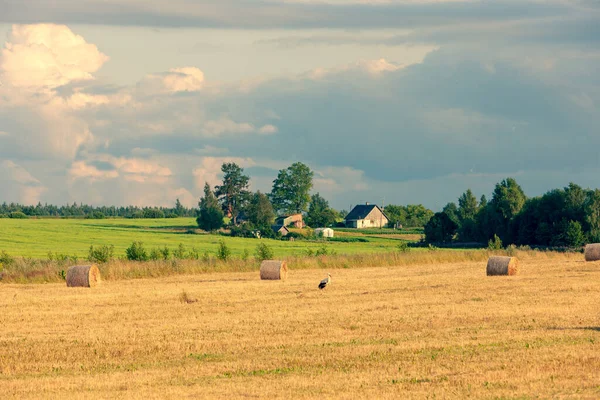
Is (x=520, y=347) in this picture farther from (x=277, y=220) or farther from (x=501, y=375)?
(x=277, y=220)

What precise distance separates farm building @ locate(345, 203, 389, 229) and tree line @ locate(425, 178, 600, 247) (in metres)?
60.9

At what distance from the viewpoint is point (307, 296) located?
30.9 metres

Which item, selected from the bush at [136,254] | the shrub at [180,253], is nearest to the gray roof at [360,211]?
the shrub at [180,253]

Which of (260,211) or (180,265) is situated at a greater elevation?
(260,211)

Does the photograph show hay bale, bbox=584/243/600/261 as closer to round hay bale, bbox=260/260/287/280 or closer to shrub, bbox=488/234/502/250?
shrub, bbox=488/234/502/250

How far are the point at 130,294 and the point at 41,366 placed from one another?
15.1 m

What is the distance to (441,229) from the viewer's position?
305 ft

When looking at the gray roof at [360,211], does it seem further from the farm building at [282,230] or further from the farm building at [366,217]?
the farm building at [282,230]

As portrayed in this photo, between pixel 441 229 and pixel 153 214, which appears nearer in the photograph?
pixel 441 229

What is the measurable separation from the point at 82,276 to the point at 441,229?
61167mm

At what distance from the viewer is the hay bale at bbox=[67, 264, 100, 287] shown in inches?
1460

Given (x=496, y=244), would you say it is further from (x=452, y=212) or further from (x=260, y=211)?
(x=260, y=211)

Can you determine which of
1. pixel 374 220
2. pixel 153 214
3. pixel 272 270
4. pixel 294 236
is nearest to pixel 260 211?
pixel 294 236

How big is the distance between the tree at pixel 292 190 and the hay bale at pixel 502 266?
418ft
